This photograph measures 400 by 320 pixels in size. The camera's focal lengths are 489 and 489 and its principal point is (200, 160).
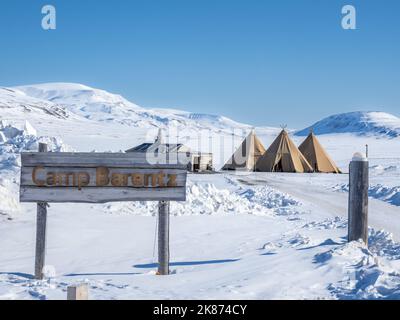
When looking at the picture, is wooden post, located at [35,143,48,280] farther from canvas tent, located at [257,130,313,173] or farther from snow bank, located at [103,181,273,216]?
canvas tent, located at [257,130,313,173]

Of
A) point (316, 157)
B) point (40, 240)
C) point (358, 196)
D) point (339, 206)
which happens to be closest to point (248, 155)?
point (316, 157)

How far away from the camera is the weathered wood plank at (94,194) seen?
7.14 metres

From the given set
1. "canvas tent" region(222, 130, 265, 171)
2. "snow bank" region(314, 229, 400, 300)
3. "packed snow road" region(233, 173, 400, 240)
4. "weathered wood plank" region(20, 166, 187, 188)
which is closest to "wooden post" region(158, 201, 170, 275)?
"weathered wood plank" region(20, 166, 187, 188)

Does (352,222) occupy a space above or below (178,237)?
above

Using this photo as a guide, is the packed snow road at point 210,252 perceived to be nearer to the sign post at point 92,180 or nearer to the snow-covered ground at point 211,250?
the snow-covered ground at point 211,250

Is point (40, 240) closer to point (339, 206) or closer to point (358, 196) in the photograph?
point (358, 196)

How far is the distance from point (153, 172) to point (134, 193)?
1.36ft

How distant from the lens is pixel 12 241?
10336 mm

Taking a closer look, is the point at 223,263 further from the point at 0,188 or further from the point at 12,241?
the point at 0,188

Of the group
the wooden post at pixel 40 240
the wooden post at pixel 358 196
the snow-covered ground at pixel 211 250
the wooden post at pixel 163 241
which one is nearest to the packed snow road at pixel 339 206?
the snow-covered ground at pixel 211 250

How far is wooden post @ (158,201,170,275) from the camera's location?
7176 mm

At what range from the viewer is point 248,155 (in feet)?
124

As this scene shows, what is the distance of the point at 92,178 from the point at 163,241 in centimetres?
140
